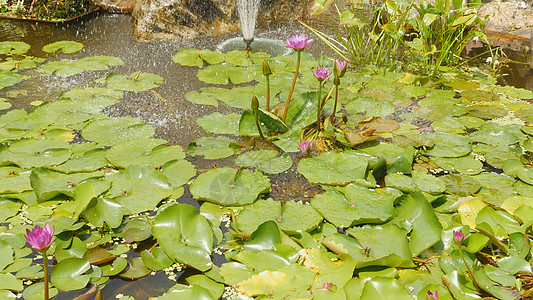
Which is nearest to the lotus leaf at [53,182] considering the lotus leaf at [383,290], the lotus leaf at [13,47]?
the lotus leaf at [383,290]

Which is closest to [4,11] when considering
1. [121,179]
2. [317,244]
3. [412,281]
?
[121,179]

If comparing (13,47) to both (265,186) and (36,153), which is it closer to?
→ (36,153)

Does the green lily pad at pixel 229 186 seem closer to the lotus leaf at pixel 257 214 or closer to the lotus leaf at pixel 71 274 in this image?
the lotus leaf at pixel 257 214

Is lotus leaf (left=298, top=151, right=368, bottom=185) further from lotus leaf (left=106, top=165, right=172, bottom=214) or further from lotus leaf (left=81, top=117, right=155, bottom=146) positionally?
lotus leaf (left=81, top=117, right=155, bottom=146)

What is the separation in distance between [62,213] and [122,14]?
4.03 meters

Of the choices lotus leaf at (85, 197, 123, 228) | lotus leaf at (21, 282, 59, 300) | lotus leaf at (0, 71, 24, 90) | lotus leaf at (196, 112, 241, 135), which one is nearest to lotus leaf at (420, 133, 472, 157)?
lotus leaf at (196, 112, 241, 135)

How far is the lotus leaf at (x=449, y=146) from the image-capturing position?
256 centimetres

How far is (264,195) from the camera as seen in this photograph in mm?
2225

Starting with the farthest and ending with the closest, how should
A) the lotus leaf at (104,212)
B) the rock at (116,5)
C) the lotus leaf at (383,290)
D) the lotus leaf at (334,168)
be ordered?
1. the rock at (116,5)
2. the lotus leaf at (334,168)
3. the lotus leaf at (104,212)
4. the lotus leaf at (383,290)

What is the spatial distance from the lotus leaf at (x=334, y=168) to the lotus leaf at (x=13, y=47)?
3161 mm

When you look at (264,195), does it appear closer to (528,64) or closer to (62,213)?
(62,213)

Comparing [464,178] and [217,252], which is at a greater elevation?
[464,178]

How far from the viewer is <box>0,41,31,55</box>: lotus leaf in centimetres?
400

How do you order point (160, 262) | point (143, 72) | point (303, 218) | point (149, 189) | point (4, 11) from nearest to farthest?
point (160, 262)
point (303, 218)
point (149, 189)
point (143, 72)
point (4, 11)
